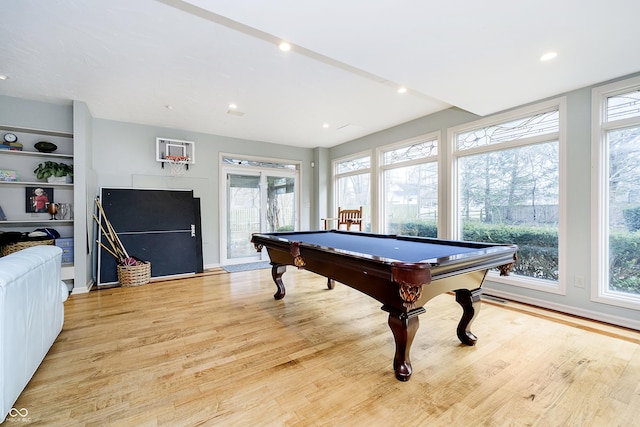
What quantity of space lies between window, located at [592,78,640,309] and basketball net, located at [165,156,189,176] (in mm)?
5735

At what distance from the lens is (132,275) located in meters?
4.08

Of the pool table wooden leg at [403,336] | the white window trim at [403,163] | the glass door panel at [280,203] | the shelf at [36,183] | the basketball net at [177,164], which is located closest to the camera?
the pool table wooden leg at [403,336]

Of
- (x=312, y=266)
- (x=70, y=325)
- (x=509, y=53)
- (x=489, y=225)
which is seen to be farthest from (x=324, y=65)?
(x=70, y=325)

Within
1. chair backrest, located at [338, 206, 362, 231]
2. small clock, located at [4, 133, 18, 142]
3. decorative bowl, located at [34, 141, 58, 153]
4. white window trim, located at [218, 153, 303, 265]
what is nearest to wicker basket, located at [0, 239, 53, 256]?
decorative bowl, located at [34, 141, 58, 153]

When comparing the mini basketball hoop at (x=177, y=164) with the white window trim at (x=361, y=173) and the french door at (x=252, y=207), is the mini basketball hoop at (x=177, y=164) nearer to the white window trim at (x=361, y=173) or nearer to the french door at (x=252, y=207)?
the french door at (x=252, y=207)

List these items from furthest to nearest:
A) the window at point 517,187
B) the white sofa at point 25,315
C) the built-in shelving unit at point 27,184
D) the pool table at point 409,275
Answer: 1. the built-in shelving unit at point 27,184
2. the window at point 517,187
3. the pool table at point 409,275
4. the white sofa at point 25,315

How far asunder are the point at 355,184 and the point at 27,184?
17.3 ft

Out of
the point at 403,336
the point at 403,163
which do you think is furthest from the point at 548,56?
the point at 403,336

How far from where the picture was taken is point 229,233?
5.66 meters

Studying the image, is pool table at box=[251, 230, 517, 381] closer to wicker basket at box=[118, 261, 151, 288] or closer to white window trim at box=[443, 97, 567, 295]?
white window trim at box=[443, 97, 567, 295]

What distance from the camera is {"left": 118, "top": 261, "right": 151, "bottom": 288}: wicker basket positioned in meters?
4.07

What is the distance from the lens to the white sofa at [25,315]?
142cm

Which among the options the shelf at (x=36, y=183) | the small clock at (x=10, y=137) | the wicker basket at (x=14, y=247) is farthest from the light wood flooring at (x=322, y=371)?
the small clock at (x=10, y=137)

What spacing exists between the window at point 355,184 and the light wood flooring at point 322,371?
284cm
